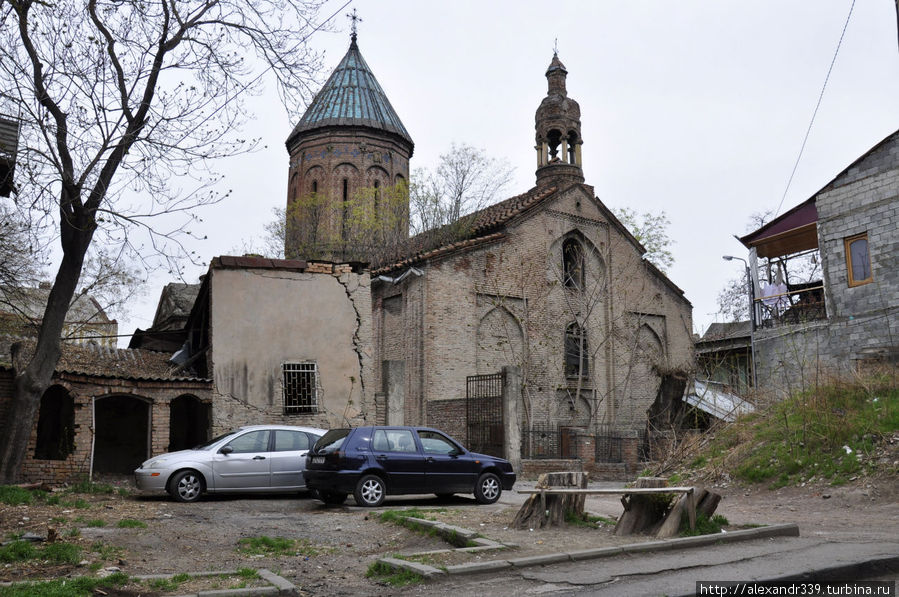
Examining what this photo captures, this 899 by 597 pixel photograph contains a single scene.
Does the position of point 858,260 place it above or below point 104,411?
above

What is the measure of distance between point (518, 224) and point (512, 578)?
2110cm

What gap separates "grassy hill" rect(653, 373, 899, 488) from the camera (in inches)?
555

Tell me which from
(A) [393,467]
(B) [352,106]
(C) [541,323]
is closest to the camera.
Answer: (A) [393,467]

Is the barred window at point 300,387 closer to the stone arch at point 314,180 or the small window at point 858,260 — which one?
the small window at point 858,260

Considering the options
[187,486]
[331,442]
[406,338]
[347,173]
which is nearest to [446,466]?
[331,442]

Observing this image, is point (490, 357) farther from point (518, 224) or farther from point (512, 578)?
point (512, 578)

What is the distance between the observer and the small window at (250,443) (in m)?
14.7

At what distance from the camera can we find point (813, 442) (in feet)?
49.5

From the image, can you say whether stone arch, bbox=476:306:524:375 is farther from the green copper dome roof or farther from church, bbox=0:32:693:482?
the green copper dome roof

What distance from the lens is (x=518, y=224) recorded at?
2770 centimetres

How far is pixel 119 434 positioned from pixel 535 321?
13902 millimetres

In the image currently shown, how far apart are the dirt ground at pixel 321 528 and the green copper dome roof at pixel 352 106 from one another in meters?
28.8

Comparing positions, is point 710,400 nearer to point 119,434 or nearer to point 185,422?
point 185,422

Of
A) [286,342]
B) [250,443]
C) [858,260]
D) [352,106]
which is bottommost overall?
[250,443]
